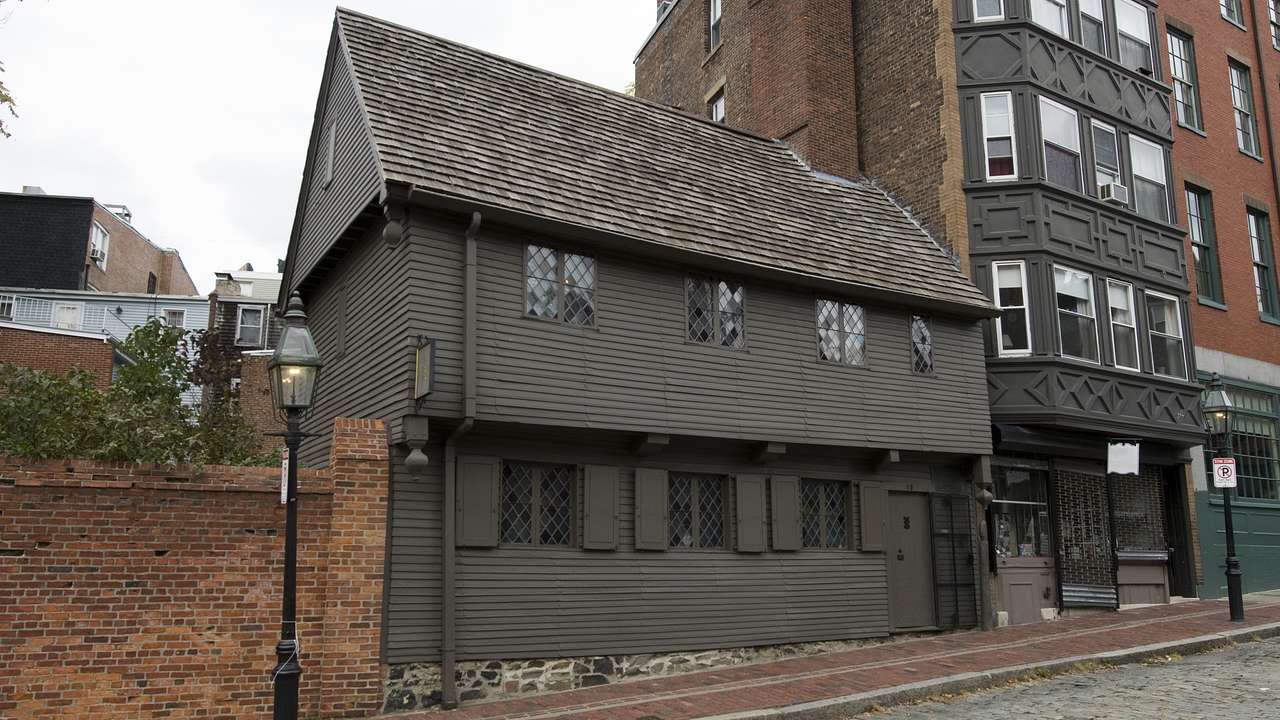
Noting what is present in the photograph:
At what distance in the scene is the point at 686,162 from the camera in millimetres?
16312

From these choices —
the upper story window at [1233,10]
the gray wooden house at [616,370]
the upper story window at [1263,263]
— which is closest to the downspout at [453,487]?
the gray wooden house at [616,370]

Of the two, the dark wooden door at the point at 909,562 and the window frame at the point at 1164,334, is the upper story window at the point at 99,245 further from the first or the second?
the window frame at the point at 1164,334

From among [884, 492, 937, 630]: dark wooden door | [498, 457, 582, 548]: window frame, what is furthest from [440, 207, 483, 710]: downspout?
[884, 492, 937, 630]: dark wooden door

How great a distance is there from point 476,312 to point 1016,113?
11.3 meters

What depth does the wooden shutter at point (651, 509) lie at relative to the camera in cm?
1313

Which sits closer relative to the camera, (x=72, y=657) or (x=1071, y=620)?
(x=72, y=657)

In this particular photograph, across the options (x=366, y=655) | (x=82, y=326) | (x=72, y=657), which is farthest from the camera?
(x=82, y=326)

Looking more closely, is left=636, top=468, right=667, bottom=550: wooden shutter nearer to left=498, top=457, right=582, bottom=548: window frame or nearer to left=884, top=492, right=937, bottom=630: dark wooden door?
left=498, top=457, right=582, bottom=548: window frame

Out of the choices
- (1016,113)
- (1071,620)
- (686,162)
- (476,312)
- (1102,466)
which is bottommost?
(1071,620)

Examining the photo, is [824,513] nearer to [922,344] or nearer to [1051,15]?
[922,344]

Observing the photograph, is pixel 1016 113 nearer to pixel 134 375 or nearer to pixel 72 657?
pixel 134 375

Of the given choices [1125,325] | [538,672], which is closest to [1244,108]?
[1125,325]

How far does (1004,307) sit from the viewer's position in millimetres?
17828

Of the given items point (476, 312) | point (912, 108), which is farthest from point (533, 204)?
point (912, 108)
